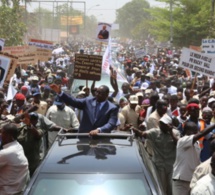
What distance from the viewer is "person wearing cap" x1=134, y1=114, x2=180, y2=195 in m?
7.64

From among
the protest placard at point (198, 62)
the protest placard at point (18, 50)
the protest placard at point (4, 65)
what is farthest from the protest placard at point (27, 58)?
the protest placard at point (4, 65)

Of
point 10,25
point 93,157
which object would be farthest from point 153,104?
point 10,25

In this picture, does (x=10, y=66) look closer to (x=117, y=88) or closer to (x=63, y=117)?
(x=63, y=117)

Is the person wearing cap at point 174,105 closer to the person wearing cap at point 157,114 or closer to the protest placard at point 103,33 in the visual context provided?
the person wearing cap at point 157,114

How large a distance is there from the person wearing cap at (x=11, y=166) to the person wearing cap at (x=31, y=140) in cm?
110

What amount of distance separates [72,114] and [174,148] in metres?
2.38

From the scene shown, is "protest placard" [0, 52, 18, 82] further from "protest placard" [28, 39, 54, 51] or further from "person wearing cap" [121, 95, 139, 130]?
"protest placard" [28, 39, 54, 51]

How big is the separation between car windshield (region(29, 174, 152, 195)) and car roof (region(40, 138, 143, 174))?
78 millimetres

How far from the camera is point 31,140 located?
7.50 m

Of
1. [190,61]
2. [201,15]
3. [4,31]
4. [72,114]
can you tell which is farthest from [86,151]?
[201,15]

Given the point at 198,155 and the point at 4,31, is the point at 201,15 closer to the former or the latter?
the point at 4,31

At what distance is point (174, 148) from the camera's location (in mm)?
7707

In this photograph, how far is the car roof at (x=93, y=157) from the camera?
5441mm

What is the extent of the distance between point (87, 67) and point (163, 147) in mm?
5375
